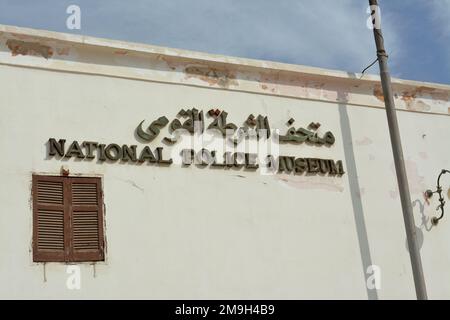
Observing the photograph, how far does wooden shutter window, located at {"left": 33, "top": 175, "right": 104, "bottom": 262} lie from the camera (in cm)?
789

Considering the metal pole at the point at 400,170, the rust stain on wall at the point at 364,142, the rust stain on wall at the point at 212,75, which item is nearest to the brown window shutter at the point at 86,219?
the rust stain on wall at the point at 212,75

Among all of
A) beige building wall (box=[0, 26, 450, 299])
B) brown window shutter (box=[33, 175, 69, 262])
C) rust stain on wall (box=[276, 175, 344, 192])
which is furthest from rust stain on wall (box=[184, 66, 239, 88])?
brown window shutter (box=[33, 175, 69, 262])

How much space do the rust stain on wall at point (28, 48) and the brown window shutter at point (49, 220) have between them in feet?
5.24

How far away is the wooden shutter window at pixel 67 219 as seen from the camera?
789 centimetres

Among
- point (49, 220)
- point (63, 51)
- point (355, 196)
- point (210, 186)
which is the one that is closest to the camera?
point (49, 220)

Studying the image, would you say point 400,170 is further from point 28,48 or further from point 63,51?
point 28,48

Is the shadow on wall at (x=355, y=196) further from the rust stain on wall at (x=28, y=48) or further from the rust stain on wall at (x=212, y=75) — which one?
the rust stain on wall at (x=28, y=48)

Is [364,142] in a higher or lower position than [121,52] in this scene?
lower

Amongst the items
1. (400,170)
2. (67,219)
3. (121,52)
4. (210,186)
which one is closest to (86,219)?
(67,219)

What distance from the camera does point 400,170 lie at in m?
9.60

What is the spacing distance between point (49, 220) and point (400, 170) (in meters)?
4.81

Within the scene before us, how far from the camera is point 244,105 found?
380 inches

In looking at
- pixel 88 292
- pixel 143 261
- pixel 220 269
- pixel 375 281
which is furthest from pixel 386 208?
pixel 88 292

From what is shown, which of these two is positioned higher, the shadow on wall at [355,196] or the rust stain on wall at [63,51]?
the rust stain on wall at [63,51]
